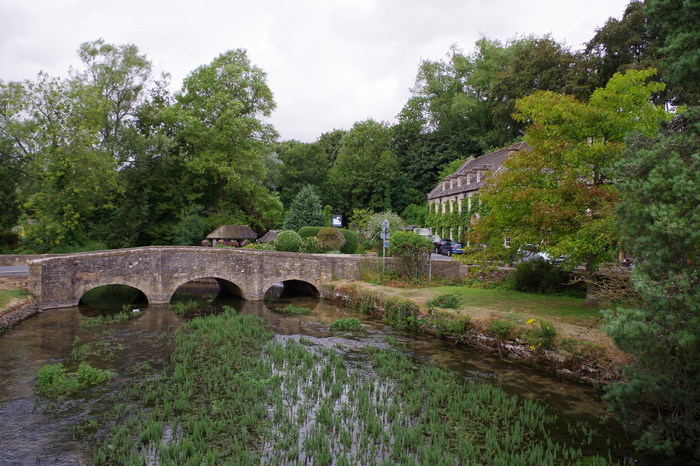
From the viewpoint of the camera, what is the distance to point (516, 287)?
20859 millimetres

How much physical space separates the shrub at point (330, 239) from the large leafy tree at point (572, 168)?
16295 mm

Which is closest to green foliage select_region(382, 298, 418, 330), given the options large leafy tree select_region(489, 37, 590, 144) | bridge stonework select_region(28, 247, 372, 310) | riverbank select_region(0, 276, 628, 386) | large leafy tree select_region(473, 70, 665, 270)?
riverbank select_region(0, 276, 628, 386)

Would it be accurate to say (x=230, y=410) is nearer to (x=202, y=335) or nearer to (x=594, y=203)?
(x=202, y=335)

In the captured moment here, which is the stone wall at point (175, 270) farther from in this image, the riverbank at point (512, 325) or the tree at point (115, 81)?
the tree at point (115, 81)

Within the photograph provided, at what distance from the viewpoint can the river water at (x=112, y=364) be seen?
8.43 metres

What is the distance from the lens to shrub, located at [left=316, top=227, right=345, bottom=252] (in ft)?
103

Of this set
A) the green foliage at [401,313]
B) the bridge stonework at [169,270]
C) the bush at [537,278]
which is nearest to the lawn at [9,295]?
the bridge stonework at [169,270]

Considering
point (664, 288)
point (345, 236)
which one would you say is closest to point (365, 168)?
point (345, 236)

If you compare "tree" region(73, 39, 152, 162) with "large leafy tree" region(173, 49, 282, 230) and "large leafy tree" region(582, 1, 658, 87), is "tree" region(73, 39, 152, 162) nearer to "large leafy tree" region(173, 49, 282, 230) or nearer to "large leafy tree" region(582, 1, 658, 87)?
"large leafy tree" region(173, 49, 282, 230)

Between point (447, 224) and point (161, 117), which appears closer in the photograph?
point (161, 117)

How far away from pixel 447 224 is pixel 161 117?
2714cm

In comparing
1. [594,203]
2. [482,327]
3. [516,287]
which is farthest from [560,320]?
[516,287]

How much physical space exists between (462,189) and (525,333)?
29.1 metres

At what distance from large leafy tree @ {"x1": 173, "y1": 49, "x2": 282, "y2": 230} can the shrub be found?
7.80 metres
